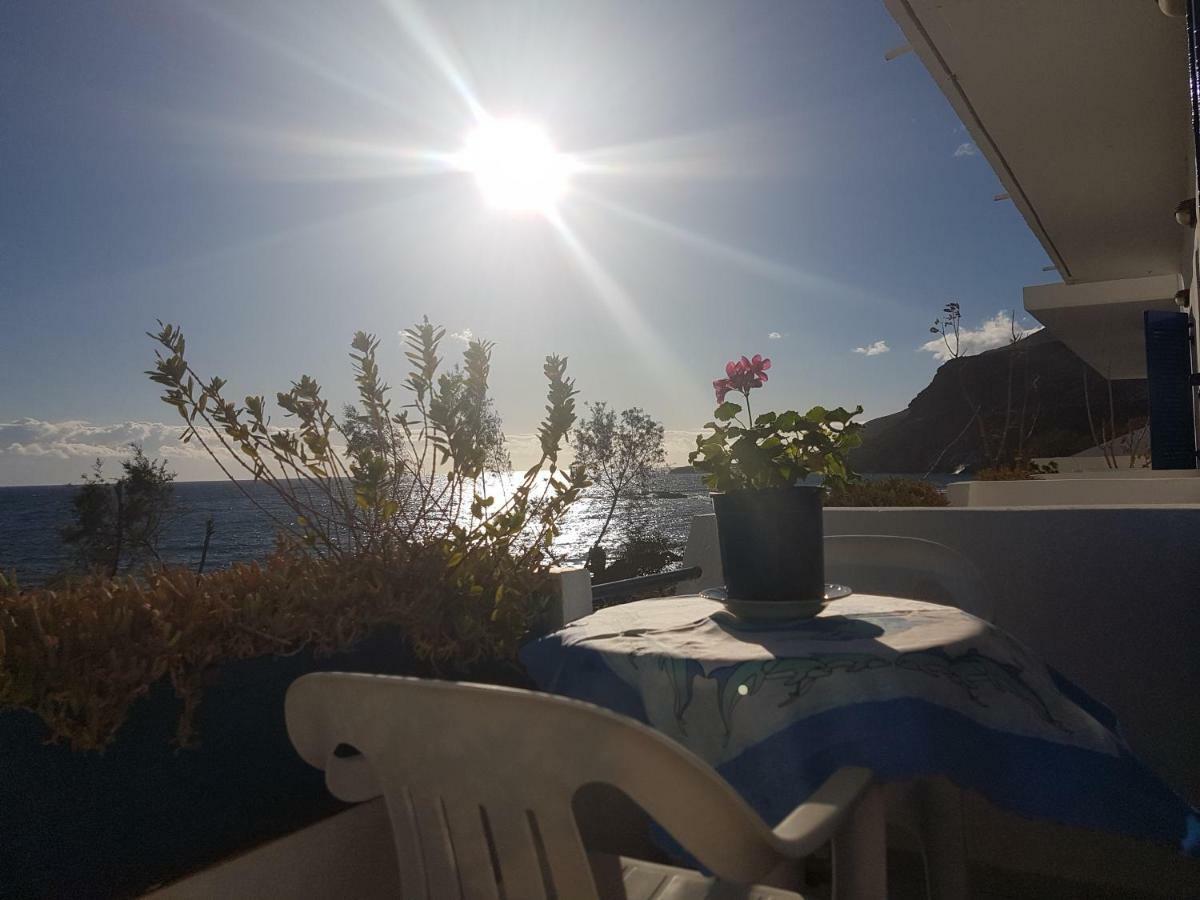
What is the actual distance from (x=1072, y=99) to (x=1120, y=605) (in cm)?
444

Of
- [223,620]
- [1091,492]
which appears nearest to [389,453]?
[223,620]

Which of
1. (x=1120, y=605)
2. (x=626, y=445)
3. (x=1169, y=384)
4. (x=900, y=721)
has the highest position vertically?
(x=626, y=445)

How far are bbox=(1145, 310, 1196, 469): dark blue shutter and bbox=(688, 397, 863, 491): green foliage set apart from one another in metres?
7.33

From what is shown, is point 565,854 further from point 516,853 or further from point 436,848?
point 436,848

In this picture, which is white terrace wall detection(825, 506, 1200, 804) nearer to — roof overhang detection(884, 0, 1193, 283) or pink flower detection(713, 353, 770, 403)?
pink flower detection(713, 353, 770, 403)

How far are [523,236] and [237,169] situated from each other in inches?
1070

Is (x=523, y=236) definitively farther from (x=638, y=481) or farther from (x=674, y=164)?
(x=638, y=481)

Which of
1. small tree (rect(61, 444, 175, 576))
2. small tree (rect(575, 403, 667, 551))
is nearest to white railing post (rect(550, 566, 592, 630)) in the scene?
small tree (rect(575, 403, 667, 551))

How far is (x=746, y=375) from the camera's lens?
5.54 feet

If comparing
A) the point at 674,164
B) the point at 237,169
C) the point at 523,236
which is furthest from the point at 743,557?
the point at 237,169

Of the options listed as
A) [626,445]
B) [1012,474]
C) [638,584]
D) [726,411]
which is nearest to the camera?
[726,411]

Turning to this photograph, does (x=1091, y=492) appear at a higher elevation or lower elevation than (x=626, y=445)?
lower

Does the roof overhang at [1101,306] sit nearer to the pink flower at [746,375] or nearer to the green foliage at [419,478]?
the pink flower at [746,375]

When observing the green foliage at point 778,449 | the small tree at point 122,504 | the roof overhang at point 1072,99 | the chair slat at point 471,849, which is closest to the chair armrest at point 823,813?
the chair slat at point 471,849
